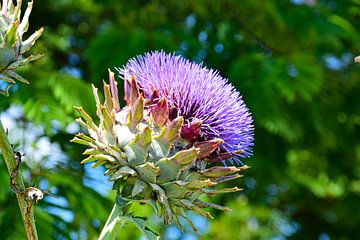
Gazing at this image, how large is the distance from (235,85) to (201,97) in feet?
3.83

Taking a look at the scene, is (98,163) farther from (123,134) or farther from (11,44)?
(11,44)

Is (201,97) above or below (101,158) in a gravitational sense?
above

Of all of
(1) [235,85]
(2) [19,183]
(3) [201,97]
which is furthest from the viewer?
(1) [235,85]

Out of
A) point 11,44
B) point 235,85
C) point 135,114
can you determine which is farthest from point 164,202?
point 235,85

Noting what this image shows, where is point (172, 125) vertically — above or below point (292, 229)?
above

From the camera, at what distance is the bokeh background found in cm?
207

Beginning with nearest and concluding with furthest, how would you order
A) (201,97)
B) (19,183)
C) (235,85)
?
(19,183) < (201,97) < (235,85)

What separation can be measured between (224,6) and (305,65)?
46 cm

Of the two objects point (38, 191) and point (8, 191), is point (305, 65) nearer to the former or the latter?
point (8, 191)

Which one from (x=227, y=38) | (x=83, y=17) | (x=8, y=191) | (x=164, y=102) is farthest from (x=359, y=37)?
(x=164, y=102)

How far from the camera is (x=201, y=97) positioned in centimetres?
107

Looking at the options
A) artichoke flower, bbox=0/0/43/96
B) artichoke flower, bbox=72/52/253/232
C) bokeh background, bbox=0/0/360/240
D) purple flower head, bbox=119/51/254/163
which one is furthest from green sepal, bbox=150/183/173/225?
bokeh background, bbox=0/0/360/240

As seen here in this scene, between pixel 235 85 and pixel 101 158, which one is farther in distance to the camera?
pixel 235 85

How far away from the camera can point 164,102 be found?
3.41 feet
